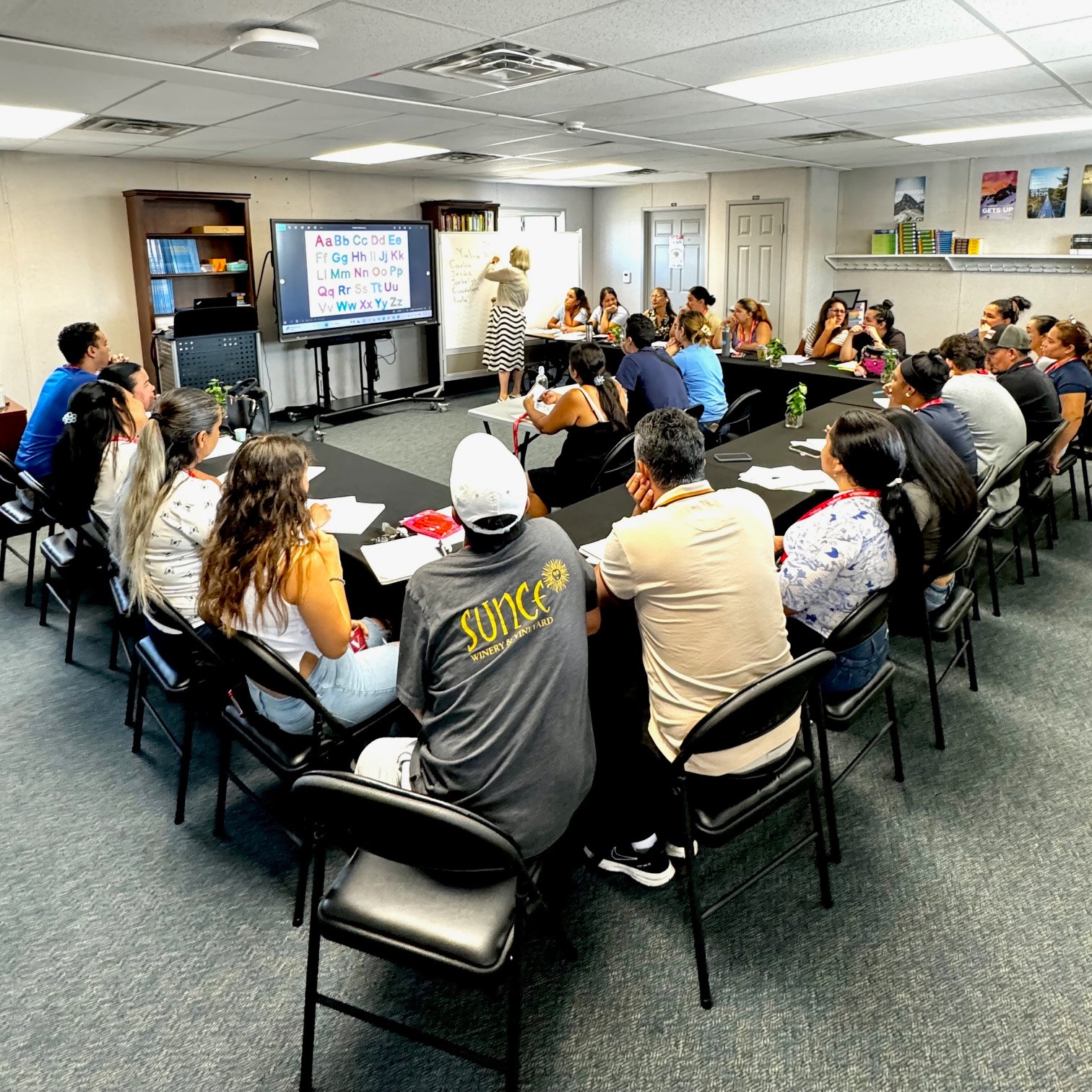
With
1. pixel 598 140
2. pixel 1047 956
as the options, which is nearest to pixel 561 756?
pixel 1047 956

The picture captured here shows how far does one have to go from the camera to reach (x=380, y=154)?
21.5ft

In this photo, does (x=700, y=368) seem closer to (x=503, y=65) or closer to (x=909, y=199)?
(x=503, y=65)

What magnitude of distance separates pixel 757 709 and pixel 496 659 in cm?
56

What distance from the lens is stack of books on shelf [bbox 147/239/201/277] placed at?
669 centimetres

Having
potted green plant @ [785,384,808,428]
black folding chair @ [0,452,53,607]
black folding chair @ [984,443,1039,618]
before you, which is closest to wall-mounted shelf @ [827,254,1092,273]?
black folding chair @ [984,443,1039,618]

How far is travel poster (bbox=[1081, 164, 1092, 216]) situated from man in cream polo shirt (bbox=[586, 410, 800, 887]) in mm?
7417

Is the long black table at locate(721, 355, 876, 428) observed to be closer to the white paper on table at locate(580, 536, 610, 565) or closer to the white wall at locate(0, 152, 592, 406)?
the white paper on table at locate(580, 536, 610, 565)

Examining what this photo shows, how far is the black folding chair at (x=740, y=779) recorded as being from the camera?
1667mm

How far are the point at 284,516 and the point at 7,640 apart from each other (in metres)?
2.50

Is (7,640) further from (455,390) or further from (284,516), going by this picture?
(455,390)

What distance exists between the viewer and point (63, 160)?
630 cm

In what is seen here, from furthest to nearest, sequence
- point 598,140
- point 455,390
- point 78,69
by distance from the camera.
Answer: point 455,390, point 598,140, point 78,69

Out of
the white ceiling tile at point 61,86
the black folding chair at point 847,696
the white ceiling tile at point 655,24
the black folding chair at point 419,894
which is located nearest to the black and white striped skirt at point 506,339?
the white ceiling tile at point 61,86

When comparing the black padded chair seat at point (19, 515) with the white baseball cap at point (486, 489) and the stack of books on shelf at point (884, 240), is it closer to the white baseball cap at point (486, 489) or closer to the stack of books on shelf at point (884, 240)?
the white baseball cap at point (486, 489)
